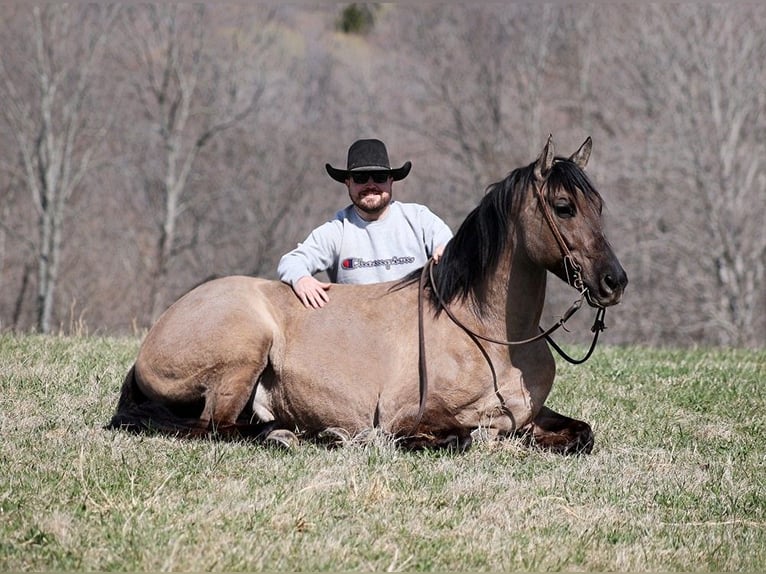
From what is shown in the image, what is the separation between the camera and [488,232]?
227 inches

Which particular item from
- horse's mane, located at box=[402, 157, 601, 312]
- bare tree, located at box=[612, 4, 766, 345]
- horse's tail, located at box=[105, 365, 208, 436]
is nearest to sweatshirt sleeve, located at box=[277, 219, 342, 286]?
horse's mane, located at box=[402, 157, 601, 312]

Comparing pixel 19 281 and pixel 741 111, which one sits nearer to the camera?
pixel 741 111

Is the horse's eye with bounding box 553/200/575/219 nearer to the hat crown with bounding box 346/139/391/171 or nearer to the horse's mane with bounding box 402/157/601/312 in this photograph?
the horse's mane with bounding box 402/157/601/312

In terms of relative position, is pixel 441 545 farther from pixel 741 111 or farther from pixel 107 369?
pixel 741 111

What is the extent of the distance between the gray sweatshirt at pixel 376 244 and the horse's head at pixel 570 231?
1.37 m

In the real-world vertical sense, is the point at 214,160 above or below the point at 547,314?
above

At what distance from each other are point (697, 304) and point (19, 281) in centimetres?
1945

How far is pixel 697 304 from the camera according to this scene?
2677 centimetres

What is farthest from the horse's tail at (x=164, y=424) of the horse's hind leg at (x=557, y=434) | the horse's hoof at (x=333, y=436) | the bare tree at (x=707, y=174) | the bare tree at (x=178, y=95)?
the bare tree at (x=178, y=95)

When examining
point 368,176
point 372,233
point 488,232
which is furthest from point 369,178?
point 488,232

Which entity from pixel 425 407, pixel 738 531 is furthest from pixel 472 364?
pixel 738 531

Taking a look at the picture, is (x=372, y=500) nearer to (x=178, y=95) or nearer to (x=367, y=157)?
(x=367, y=157)

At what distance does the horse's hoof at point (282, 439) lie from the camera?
5.54 meters

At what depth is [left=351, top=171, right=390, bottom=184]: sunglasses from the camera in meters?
6.75
